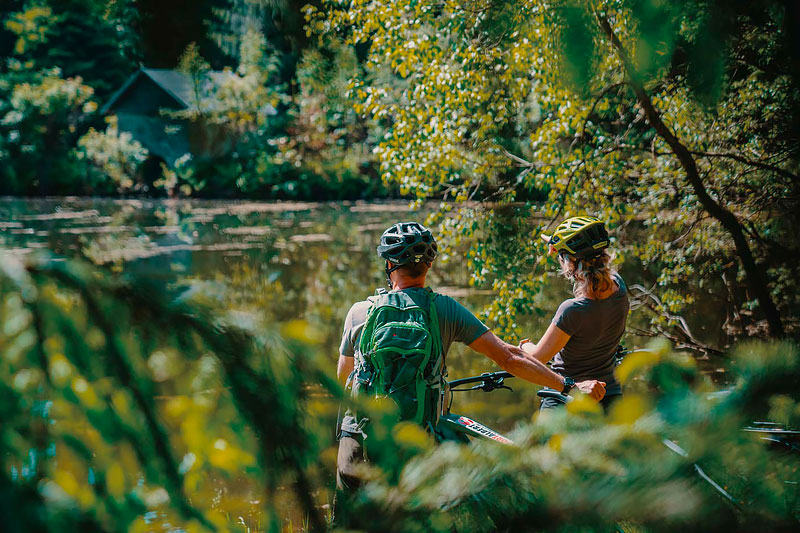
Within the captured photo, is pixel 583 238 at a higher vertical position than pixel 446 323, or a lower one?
higher

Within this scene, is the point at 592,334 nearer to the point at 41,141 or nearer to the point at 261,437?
the point at 261,437

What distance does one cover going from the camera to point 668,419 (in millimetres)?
923

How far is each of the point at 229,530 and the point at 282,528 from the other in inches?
3.3

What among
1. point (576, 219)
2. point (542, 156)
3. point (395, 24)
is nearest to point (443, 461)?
point (576, 219)

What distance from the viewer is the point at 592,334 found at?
11.0ft

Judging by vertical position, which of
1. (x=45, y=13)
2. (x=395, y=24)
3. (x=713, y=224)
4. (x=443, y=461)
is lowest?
(x=713, y=224)

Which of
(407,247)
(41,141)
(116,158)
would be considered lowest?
(116,158)

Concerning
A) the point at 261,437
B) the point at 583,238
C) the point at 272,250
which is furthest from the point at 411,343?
the point at 272,250

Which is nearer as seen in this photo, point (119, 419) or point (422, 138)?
point (119, 419)

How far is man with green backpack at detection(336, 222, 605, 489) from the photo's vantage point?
105 inches

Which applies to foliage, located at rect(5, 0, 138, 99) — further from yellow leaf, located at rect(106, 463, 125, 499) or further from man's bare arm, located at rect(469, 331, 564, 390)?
man's bare arm, located at rect(469, 331, 564, 390)

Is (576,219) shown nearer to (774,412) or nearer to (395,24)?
(774,412)

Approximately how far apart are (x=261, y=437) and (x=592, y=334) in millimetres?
2718

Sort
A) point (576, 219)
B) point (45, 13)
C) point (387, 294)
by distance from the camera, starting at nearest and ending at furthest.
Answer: point (45, 13), point (387, 294), point (576, 219)
